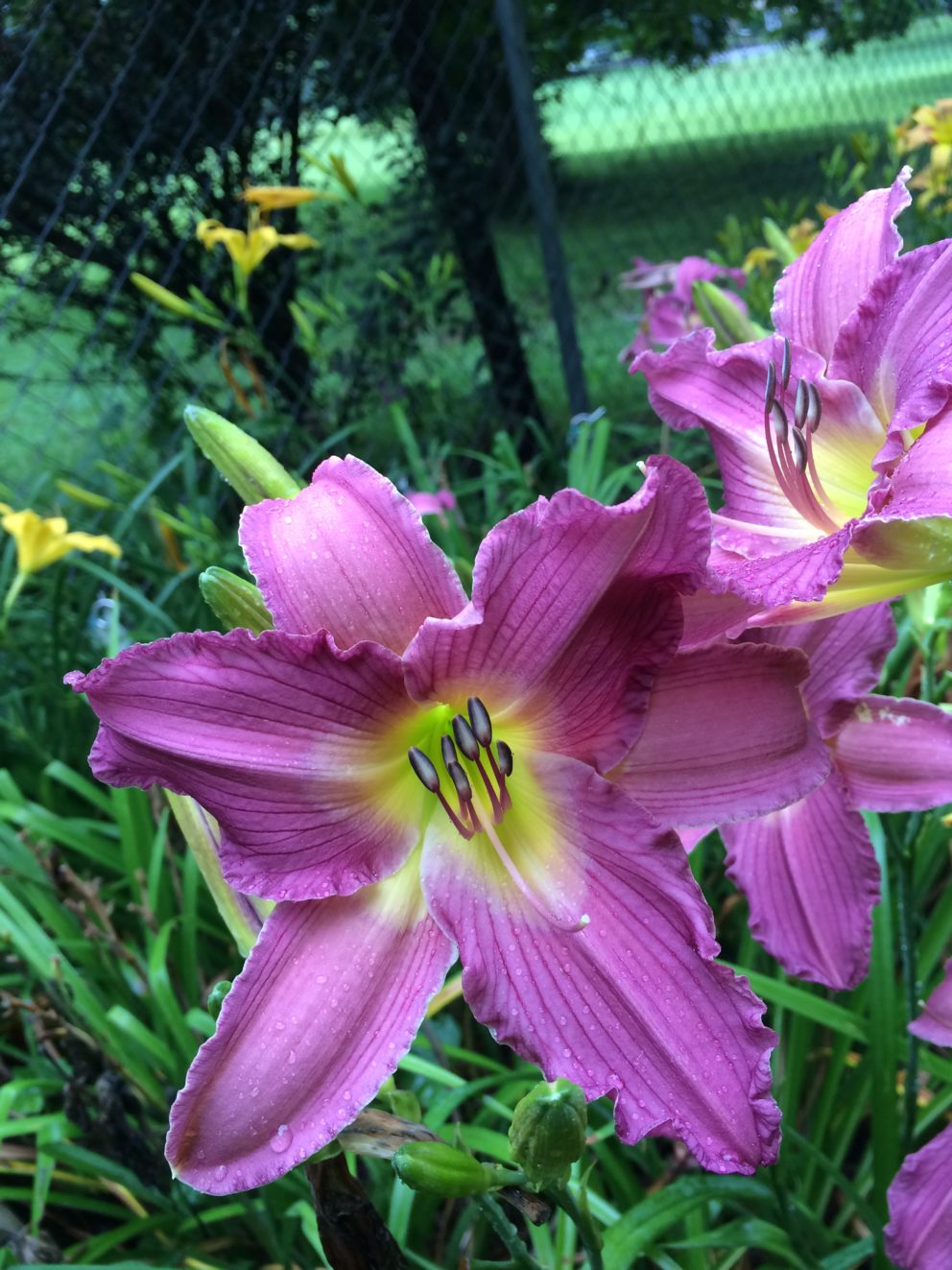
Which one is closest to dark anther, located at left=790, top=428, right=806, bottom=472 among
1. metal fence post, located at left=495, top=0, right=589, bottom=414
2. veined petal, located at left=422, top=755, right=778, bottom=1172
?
veined petal, located at left=422, top=755, right=778, bottom=1172

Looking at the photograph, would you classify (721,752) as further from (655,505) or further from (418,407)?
(418,407)

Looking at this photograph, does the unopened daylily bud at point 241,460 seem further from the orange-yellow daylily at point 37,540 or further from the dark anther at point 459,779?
the orange-yellow daylily at point 37,540

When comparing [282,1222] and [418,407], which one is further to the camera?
[418,407]

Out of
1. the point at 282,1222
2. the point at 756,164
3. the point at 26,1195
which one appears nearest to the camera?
the point at 282,1222

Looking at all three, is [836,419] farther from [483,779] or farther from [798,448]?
[483,779]

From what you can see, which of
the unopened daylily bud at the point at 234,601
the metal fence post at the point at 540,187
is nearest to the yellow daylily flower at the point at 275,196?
the metal fence post at the point at 540,187

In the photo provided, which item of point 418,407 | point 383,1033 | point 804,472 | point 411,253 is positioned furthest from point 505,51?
point 383,1033

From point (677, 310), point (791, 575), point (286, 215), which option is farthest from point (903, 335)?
point (286, 215)
